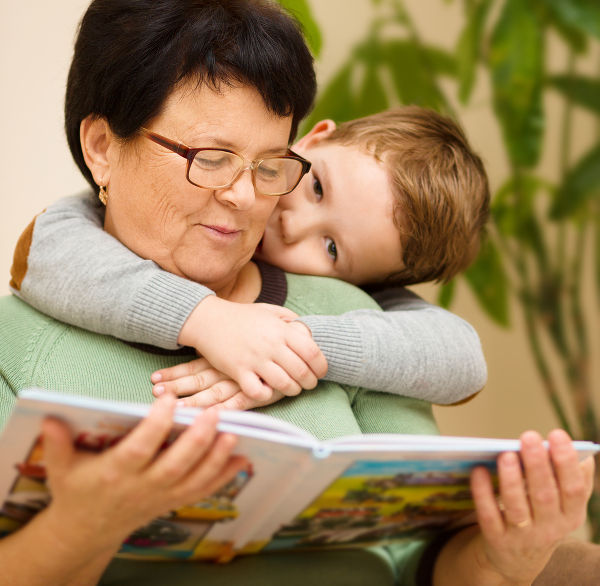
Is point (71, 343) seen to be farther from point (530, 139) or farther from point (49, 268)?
point (530, 139)

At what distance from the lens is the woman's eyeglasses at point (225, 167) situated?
1024 millimetres

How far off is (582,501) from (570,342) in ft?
5.36

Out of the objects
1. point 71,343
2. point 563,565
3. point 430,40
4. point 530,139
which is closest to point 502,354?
point 530,139

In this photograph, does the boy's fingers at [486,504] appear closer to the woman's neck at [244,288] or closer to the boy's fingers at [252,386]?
the boy's fingers at [252,386]

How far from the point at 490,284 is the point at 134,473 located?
1837 mm

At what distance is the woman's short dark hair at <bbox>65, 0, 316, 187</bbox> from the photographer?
1.02 meters

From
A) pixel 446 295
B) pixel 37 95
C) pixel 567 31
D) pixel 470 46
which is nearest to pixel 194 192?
pixel 37 95

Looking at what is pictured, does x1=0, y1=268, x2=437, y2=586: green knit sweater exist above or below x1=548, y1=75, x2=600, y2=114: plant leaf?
below

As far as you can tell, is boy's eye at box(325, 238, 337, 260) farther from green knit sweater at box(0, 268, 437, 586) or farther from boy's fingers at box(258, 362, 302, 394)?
boy's fingers at box(258, 362, 302, 394)

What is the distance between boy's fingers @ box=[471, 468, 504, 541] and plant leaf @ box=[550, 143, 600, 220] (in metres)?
1.61

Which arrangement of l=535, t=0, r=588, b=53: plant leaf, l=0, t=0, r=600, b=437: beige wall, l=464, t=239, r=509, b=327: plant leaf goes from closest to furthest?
l=0, t=0, r=600, b=437: beige wall → l=535, t=0, r=588, b=53: plant leaf → l=464, t=239, r=509, b=327: plant leaf

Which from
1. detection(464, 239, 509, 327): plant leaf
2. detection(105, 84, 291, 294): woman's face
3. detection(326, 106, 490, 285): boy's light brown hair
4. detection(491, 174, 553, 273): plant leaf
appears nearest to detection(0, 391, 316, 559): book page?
detection(105, 84, 291, 294): woman's face

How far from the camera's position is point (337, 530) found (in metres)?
1.01

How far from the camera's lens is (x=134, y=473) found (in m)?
0.69
